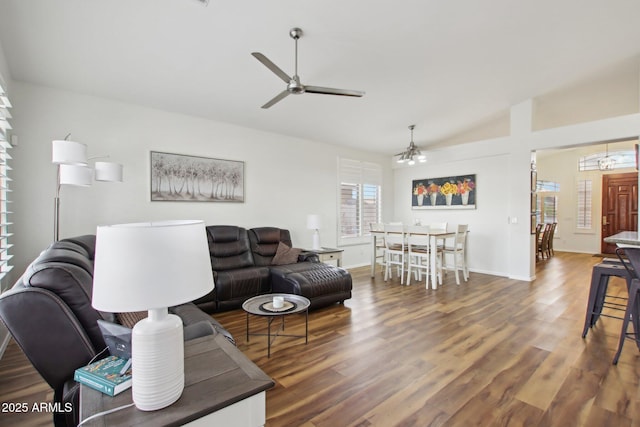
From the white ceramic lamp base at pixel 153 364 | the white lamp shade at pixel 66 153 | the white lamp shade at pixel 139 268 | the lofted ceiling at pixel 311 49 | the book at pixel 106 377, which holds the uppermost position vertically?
the lofted ceiling at pixel 311 49

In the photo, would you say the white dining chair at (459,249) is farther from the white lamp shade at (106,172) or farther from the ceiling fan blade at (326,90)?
the white lamp shade at (106,172)

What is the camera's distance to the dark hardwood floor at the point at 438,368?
188cm

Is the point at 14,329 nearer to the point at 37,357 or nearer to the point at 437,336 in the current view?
the point at 37,357

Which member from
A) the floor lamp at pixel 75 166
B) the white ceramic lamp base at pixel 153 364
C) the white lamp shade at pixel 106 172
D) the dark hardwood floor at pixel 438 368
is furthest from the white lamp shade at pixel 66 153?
the white ceramic lamp base at pixel 153 364

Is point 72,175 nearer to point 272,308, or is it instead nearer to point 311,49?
point 272,308

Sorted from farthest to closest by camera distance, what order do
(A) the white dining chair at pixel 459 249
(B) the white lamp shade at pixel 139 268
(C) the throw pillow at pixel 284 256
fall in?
(A) the white dining chair at pixel 459 249
(C) the throw pillow at pixel 284 256
(B) the white lamp shade at pixel 139 268

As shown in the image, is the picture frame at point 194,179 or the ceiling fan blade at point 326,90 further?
the picture frame at point 194,179

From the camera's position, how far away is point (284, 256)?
4566 millimetres

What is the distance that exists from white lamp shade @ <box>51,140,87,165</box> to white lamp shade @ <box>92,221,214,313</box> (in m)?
2.32

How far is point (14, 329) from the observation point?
1.16m

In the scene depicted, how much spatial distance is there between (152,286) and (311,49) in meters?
3.08

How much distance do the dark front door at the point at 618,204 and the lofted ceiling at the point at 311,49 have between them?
17.2ft

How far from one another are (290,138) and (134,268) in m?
4.97

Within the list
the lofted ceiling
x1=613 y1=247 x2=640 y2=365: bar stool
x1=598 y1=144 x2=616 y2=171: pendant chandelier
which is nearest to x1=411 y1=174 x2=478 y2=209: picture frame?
the lofted ceiling
